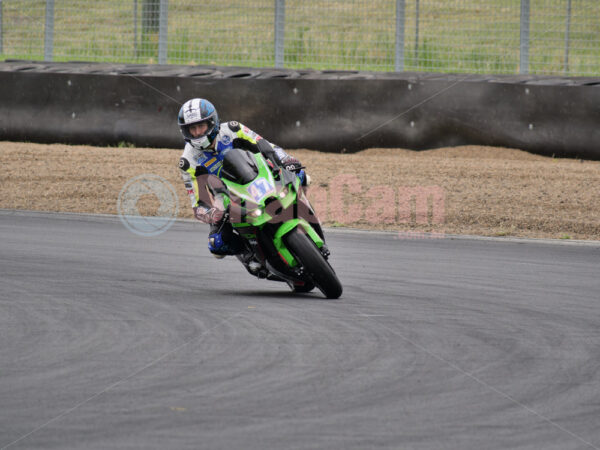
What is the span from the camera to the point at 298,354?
21.4 ft

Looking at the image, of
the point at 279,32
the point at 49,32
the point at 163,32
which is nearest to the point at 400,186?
the point at 279,32

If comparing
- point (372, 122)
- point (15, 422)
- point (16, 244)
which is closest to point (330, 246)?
point (16, 244)

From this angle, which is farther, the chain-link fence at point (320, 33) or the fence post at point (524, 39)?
the chain-link fence at point (320, 33)

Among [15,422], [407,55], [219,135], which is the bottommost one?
[15,422]

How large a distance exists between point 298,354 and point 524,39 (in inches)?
466

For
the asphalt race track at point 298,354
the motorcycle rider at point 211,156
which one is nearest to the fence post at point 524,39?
the asphalt race track at point 298,354

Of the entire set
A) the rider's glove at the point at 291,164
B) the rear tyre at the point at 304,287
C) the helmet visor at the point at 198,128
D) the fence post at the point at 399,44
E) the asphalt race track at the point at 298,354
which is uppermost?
the fence post at the point at 399,44

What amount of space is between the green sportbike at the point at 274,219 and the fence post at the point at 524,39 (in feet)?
31.1

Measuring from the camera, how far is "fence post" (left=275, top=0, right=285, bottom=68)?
18.0m

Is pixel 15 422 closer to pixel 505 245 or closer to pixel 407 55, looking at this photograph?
pixel 505 245

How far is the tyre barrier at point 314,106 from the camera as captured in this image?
51.4ft

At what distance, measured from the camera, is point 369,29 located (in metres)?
17.7

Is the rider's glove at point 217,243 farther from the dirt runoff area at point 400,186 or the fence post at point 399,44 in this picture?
the fence post at point 399,44

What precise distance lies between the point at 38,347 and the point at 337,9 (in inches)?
500
